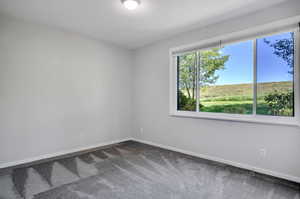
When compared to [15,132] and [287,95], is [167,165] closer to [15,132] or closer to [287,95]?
[287,95]

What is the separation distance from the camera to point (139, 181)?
→ 2.24m

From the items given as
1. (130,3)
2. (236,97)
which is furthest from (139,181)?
(130,3)

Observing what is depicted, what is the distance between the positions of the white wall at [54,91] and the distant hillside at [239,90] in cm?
216

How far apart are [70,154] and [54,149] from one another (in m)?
0.30

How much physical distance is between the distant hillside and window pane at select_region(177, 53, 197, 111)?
0.79 ft

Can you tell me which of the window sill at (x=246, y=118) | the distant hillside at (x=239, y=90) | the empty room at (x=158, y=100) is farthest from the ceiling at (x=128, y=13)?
the window sill at (x=246, y=118)

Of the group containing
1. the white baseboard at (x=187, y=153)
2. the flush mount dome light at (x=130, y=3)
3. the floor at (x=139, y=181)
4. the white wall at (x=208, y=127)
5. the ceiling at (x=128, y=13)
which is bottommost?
the floor at (x=139, y=181)

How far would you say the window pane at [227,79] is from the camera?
107 inches

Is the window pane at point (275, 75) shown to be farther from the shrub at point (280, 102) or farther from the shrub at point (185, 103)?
the shrub at point (185, 103)

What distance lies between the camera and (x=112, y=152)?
3.39 metres

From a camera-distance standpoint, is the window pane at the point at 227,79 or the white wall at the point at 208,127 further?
the window pane at the point at 227,79

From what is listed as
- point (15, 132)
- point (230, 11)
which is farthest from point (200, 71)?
point (15, 132)

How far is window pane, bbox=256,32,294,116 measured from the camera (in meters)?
2.35

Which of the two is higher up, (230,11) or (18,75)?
(230,11)
